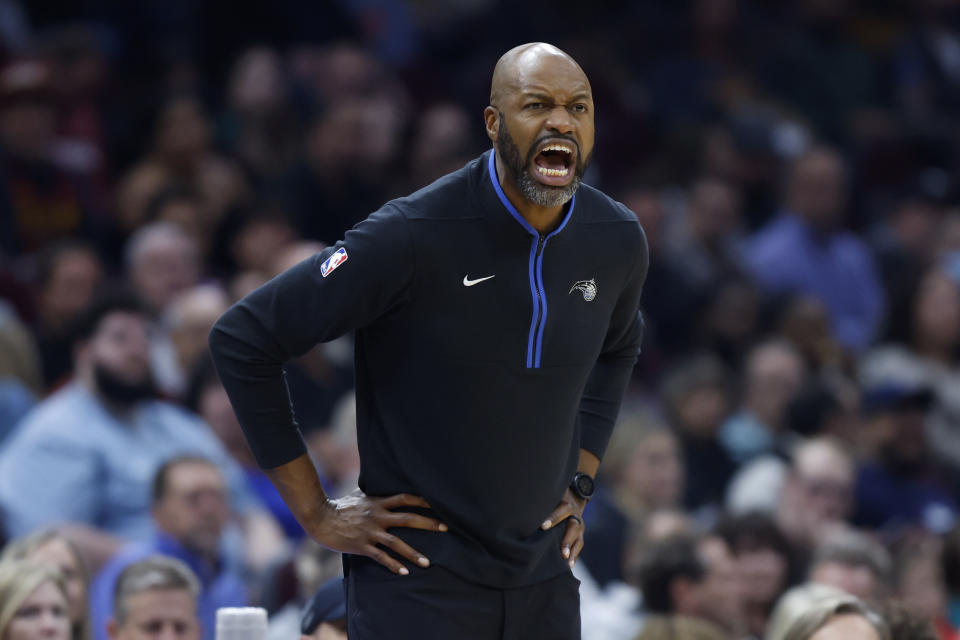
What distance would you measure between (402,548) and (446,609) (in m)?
0.13

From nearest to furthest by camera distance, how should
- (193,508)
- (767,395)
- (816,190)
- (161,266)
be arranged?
(193,508), (161,266), (767,395), (816,190)

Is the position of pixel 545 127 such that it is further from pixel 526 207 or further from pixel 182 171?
pixel 182 171

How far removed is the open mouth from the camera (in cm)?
273

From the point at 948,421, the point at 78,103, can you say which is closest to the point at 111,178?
the point at 78,103

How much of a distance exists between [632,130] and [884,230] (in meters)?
1.68

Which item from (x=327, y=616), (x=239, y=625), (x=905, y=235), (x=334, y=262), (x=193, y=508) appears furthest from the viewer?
(x=905, y=235)

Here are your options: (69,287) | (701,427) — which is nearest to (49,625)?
(69,287)

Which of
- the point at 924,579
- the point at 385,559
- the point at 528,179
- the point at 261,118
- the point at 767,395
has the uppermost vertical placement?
the point at 261,118

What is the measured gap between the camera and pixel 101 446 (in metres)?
5.73

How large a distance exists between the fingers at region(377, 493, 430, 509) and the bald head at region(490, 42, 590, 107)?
2.36 ft

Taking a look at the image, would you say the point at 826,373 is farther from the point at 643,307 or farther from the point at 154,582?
the point at 154,582

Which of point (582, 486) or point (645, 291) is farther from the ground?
point (645, 291)

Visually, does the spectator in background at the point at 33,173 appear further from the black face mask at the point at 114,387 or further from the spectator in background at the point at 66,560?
the spectator in background at the point at 66,560

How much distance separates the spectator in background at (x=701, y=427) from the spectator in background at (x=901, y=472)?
25.8 inches
